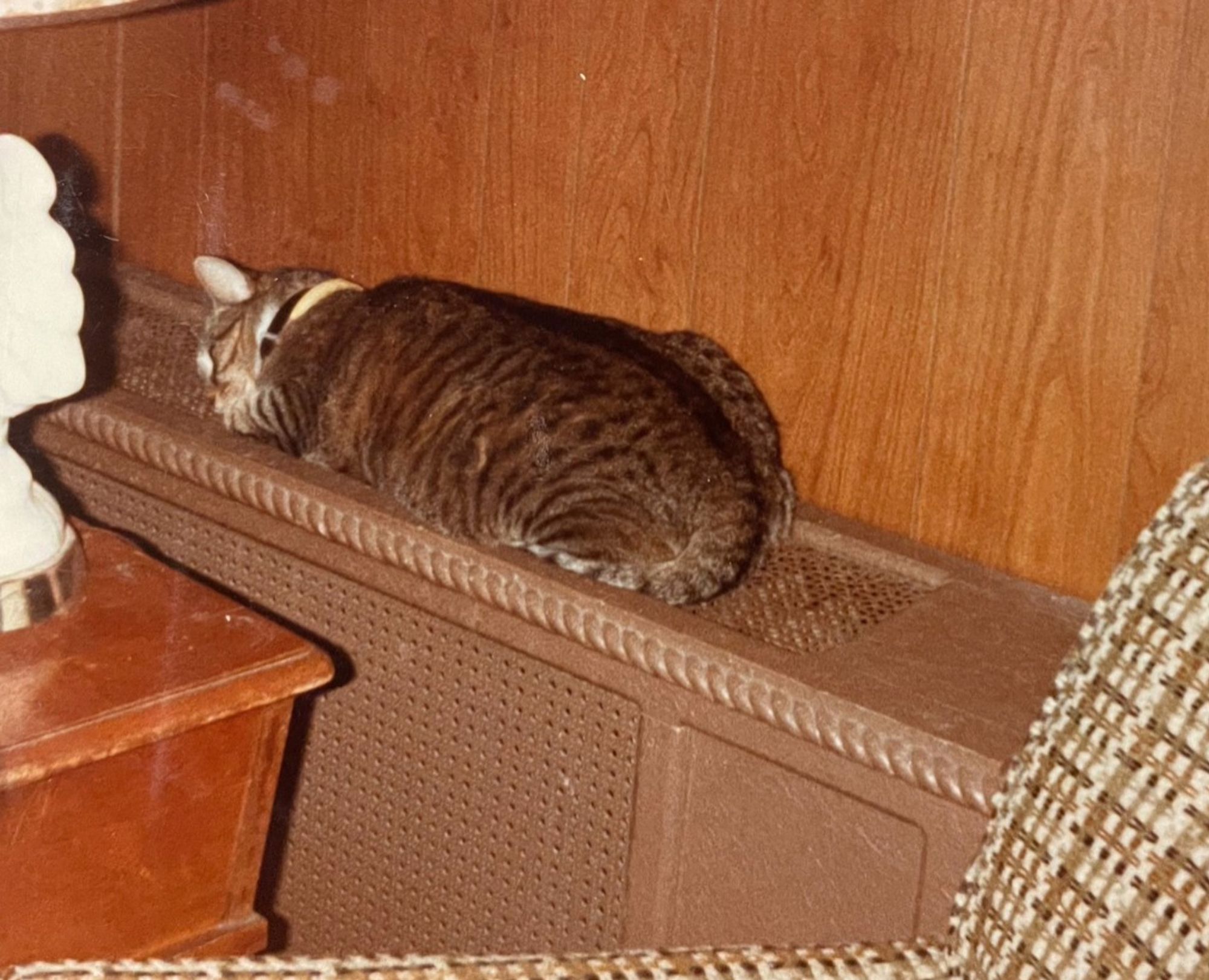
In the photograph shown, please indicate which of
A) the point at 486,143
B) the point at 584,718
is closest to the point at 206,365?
the point at 486,143

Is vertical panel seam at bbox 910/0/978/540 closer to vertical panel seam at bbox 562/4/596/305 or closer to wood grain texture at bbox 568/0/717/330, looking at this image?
wood grain texture at bbox 568/0/717/330

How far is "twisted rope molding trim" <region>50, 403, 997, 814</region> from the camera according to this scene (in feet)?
3.60

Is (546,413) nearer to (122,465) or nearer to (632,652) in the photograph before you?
(632,652)

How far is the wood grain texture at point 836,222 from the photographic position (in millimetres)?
1330

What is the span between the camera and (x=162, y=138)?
195 centimetres

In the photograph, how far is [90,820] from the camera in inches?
36.5

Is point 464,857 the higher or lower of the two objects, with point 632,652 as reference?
lower

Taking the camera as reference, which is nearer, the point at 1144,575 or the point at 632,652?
the point at 1144,575

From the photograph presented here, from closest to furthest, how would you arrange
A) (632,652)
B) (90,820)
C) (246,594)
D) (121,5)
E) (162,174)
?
1. (121,5)
2. (90,820)
3. (632,652)
4. (246,594)
5. (162,174)

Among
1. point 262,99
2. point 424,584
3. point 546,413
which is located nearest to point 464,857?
point 424,584

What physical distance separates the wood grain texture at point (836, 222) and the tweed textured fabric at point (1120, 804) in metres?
0.56

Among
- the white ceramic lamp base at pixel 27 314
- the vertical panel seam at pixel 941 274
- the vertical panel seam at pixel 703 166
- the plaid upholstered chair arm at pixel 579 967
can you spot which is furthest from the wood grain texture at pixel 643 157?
the plaid upholstered chair arm at pixel 579 967

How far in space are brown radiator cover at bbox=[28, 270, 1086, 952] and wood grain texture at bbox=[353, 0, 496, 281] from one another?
319mm

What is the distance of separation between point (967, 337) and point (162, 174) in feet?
3.61
